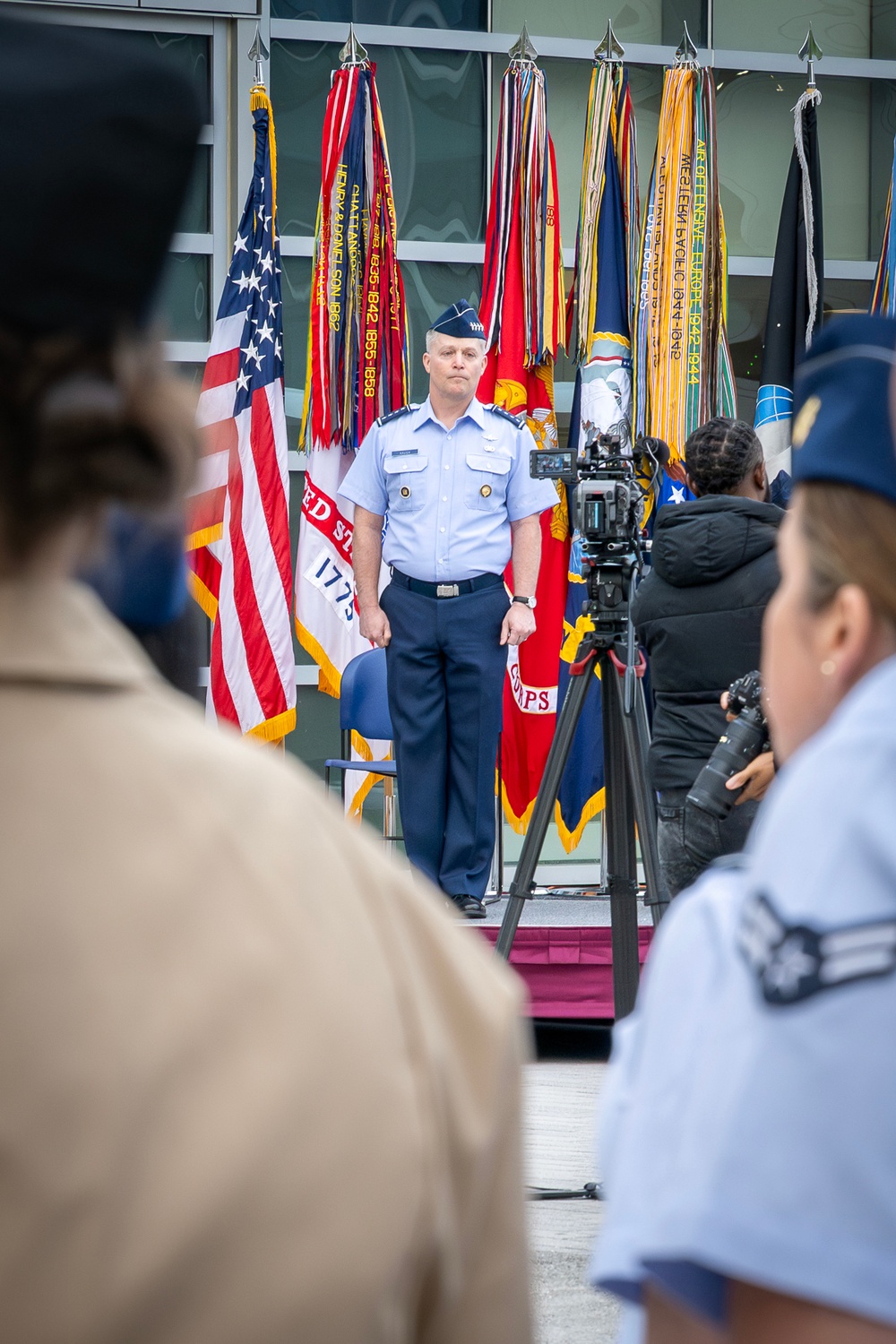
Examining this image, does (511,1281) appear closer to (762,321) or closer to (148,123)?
(148,123)

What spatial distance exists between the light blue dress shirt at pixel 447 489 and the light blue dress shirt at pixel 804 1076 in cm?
348

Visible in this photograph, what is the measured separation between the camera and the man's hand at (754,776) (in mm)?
2004

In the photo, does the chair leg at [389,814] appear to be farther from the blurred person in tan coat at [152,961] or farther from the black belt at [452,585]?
the blurred person in tan coat at [152,961]

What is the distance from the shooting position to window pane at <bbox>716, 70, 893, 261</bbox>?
6148mm

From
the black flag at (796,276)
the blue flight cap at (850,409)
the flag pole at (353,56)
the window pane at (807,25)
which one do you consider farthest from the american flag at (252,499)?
the blue flight cap at (850,409)

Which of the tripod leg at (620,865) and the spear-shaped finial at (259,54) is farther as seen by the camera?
the spear-shaped finial at (259,54)

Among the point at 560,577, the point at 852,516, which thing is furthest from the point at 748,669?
the point at 852,516

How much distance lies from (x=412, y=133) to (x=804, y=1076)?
227 inches

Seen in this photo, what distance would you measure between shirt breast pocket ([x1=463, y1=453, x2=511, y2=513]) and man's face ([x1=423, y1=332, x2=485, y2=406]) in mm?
190

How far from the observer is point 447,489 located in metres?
4.15

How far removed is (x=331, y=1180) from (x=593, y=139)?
493 cm

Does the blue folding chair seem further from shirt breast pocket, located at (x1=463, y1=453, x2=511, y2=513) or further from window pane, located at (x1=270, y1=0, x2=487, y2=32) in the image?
window pane, located at (x1=270, y1=0, x2=487, y2=32)

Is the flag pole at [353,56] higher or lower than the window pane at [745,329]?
higher

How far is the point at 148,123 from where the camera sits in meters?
0.49
